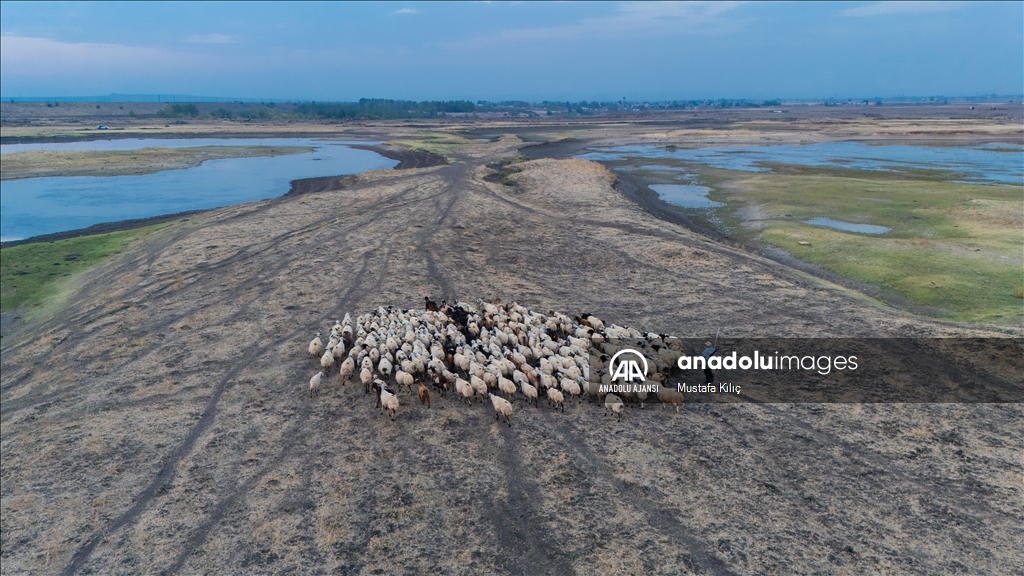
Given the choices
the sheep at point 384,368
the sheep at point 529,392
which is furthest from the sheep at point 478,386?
the sheep at point 384,368

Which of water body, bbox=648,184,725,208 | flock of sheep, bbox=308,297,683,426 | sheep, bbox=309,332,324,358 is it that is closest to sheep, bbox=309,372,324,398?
flock of sheep, bbox=308,297,683,426

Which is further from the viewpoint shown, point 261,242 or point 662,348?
point 261,242

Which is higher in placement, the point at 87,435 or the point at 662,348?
the point at 662,348

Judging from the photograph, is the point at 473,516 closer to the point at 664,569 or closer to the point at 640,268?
the point at 664,569

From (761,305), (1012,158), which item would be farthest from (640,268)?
(1012,158)

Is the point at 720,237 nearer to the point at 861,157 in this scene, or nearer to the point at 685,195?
the point at 685,195
